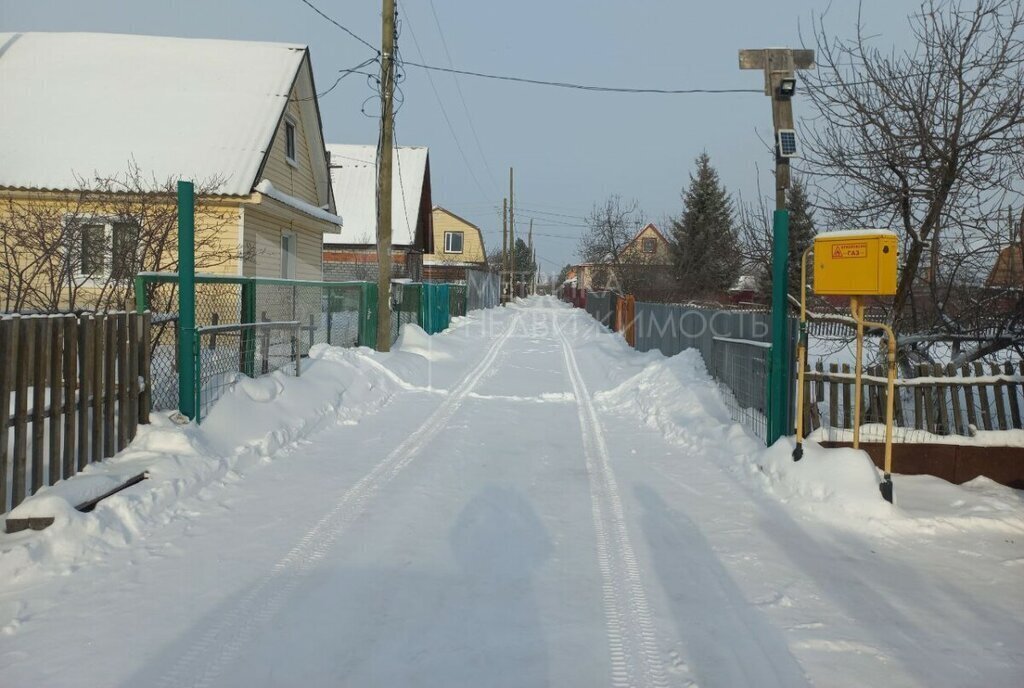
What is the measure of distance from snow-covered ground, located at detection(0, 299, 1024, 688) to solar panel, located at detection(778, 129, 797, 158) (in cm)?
306

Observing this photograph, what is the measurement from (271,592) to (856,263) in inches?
197

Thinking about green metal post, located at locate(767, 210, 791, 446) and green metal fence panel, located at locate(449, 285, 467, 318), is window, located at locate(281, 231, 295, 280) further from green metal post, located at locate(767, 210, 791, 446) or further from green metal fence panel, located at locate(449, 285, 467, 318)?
green metal post, located at locate(767, 210, 791, 446)

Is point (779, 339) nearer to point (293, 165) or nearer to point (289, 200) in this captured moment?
point (289, 200)

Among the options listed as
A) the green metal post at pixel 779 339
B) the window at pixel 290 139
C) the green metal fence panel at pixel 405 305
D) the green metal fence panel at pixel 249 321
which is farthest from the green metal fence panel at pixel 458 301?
the green metal post at pixel 779 339

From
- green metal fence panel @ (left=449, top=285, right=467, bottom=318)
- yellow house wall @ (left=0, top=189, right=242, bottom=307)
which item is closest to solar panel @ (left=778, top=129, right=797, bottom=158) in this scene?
yellow house wall @ (left=0, top=189, right=242, bottom=307)

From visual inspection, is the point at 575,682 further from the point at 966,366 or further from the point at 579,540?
the point at 966,366

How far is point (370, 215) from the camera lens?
38188mm

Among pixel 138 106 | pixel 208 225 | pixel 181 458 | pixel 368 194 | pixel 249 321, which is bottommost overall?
pixel 181 458

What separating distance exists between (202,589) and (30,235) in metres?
7.11

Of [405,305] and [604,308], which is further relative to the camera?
[604,308]

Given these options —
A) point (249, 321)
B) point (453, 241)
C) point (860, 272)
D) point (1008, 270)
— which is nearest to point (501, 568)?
point (860, 272)

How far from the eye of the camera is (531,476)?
7.39 meters

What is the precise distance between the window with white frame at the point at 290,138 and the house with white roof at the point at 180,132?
49 millimetres

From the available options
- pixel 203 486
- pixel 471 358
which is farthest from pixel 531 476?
pixel 471 358
